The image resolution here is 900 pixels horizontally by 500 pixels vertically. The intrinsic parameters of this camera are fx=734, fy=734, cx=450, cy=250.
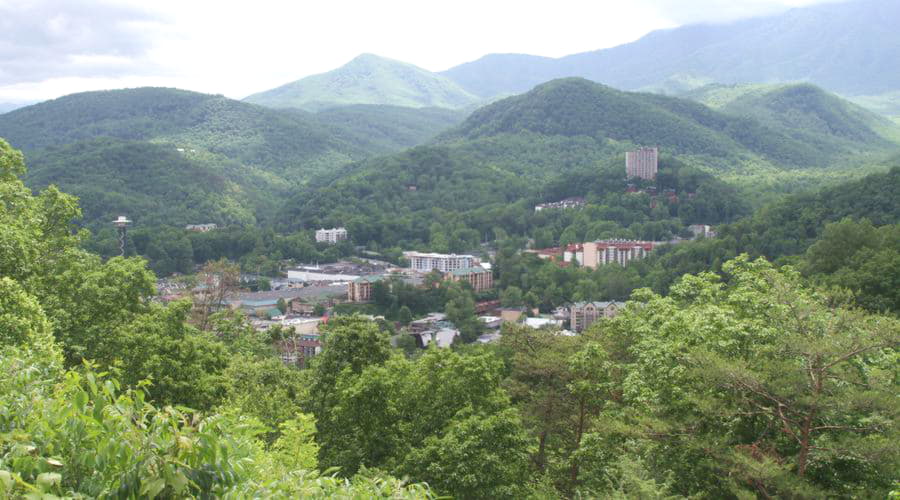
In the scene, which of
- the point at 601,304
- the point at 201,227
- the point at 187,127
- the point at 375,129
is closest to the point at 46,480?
the point at 601,304

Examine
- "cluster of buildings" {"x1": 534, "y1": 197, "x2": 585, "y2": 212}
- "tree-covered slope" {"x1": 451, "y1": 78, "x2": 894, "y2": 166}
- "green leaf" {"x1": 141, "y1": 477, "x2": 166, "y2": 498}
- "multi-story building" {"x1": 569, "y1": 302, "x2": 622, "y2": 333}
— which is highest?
"tree-covered slope" {"x1": 451, "y1": 78, "x2": 894, "y2": 166}

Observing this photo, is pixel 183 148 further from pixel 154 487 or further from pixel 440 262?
pixel 154 487

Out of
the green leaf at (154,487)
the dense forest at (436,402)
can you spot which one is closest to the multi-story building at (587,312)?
the dense forest at (436,402)

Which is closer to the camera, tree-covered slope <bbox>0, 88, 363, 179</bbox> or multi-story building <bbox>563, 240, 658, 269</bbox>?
multi-story building <bbox>563, 240, 658, 269</bbox>

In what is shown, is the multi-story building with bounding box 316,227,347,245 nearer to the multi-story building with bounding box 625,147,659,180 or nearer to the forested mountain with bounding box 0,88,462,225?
the forested mountain with bounding box 0,88,462,225

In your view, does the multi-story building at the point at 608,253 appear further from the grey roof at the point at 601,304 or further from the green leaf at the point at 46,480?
the green leaf at the point at 46,480

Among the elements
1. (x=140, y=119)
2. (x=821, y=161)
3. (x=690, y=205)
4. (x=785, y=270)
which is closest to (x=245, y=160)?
(x=140, y=119)

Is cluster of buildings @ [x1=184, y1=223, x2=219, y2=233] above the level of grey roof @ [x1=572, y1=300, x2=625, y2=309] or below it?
above

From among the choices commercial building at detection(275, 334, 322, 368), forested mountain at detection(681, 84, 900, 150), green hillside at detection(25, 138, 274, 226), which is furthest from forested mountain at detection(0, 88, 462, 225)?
forested mountain at detection(681, 84, 900, 150)
